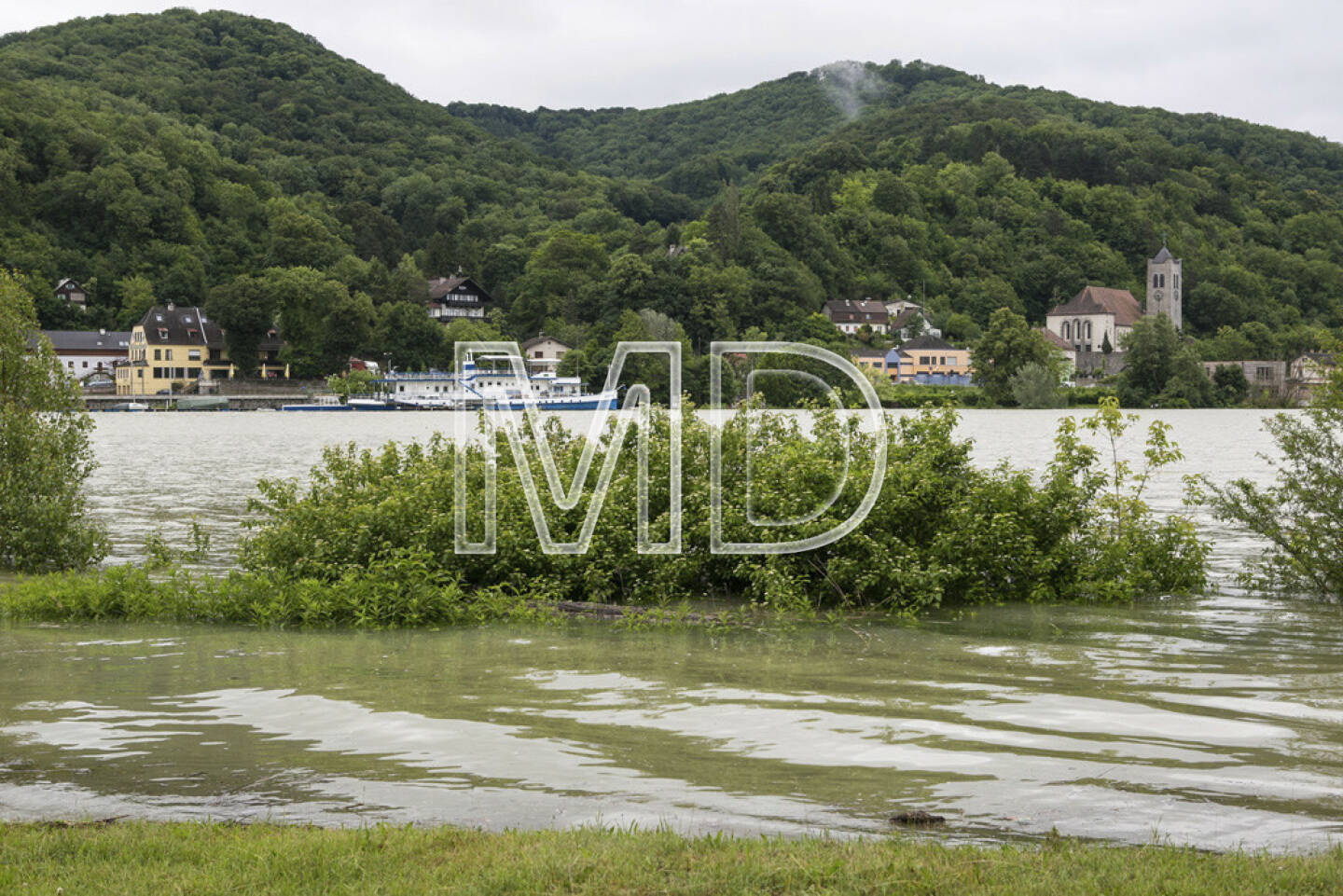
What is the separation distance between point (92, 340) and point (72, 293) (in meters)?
8.15

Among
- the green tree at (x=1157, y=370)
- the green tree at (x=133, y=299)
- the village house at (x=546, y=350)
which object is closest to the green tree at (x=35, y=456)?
the green tree at (x=1157, y=370)

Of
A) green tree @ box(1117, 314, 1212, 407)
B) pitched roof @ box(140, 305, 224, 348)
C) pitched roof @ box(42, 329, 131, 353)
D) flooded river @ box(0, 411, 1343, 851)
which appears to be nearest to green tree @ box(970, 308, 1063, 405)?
green tree @ box(1117, 314, 1212, 407)

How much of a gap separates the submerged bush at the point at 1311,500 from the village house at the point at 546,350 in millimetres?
164506

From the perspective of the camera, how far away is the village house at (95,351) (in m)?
192

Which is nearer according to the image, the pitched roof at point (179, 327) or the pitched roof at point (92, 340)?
the pitched roof at point (179, 327)

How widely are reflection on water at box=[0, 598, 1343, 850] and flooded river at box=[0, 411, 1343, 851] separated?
5 centimetres

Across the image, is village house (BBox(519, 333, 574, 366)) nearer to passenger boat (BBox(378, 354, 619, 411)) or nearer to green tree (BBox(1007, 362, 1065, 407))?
passenger boat (BBox(378, 354, 619, 411))

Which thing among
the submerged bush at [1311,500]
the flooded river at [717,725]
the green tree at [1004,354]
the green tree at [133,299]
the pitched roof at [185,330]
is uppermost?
the green tree at [133,299]

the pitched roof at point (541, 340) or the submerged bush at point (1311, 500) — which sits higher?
the pitched roof at point (541, 340)

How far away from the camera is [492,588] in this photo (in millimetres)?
20406

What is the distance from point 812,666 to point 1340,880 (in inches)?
342

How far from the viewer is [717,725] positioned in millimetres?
12523
